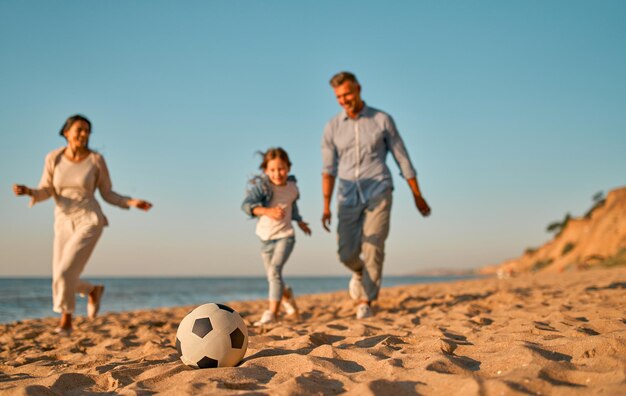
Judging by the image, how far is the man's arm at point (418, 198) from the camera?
579cm

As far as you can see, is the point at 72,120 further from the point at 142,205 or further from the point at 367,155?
the point at 367,155

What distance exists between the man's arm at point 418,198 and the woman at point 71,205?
2.82 meters

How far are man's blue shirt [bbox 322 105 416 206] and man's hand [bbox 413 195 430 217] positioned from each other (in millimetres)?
254

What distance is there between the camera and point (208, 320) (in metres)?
2.99

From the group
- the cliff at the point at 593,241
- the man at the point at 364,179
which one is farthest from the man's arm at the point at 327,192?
the cliff at the point at 593,241

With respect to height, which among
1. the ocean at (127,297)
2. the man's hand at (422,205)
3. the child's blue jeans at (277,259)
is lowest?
the ocean at (127,297)

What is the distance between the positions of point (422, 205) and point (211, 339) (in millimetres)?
3532

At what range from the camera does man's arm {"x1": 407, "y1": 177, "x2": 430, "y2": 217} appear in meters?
5.79

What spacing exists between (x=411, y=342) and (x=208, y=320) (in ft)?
4.46

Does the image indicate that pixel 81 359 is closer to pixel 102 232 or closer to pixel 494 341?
pixel 102 232

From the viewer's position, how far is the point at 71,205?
5.31 meters

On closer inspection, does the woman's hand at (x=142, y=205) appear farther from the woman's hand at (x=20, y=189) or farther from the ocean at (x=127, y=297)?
the ocean at (x=127, y=297)

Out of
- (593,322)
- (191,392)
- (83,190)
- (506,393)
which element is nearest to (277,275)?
(83,190)

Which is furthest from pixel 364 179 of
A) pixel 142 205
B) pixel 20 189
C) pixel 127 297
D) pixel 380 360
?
pixel 127 297
